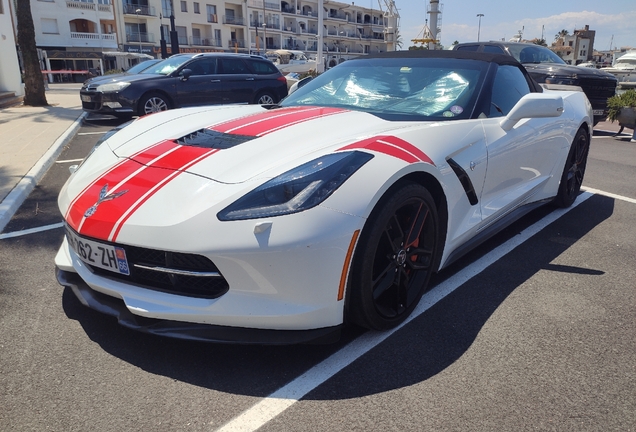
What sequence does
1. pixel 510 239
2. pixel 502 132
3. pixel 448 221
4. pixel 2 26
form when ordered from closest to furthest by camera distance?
pixel 448 221, pixel 502 132, pixel 510 239, pixel 2 26

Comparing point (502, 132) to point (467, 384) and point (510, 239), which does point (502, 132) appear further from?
point (467, 384)

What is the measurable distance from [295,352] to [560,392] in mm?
1126

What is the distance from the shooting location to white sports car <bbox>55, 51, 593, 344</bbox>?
201cm

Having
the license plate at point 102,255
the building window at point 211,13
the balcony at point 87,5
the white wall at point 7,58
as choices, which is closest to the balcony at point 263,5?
the building window at point 211,13

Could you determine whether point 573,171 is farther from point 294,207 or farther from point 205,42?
point 205,42

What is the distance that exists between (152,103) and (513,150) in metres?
8.30

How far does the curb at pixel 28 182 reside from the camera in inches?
170

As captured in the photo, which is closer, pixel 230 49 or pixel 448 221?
pixel 448 221

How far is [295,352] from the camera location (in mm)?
2295

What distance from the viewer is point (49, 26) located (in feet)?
148

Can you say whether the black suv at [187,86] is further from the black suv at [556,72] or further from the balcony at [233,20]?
the balcony at [233,20]

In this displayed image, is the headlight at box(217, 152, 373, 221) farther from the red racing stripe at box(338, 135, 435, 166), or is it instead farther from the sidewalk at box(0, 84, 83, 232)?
the sidewalk at box(0, 84, 83, 232)

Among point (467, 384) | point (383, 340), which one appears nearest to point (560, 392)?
point (467, 384)

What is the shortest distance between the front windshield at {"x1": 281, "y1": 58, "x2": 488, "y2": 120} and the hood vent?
910 mm
